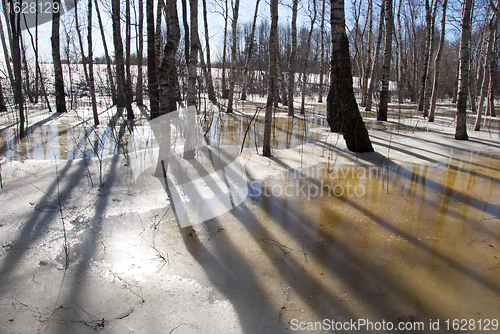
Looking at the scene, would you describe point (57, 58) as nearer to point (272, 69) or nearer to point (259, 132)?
point (259, 132)

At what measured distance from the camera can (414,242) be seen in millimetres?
3107

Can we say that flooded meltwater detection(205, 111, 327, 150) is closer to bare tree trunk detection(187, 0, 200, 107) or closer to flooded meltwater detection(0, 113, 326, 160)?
flooded meltwater detection(0, 113, 326, 160)

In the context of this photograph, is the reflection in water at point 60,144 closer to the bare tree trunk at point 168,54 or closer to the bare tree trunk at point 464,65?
the bare tree trunk at point 168,54

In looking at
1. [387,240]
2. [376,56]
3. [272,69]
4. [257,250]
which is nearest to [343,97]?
[272,69]

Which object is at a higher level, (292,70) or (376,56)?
(376,56)

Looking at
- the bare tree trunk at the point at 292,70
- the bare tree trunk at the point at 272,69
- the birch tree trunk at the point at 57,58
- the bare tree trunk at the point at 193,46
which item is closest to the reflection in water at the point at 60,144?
the bare tree trunk at the point at 193,46

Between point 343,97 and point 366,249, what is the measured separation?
413 centimetres

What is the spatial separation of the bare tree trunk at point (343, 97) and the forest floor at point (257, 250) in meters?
0.99

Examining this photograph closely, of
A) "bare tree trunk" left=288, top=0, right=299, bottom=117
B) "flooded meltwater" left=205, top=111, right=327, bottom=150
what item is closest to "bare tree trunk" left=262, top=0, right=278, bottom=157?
"flooded meltwater" left=205, top=111, right=327, bottom=150

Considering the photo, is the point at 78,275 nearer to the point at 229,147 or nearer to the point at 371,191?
the point at 371,191

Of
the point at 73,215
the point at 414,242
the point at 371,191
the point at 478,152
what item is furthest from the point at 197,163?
the point at 478,152

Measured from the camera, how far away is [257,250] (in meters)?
2.99

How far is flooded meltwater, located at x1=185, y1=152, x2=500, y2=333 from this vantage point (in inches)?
89.0

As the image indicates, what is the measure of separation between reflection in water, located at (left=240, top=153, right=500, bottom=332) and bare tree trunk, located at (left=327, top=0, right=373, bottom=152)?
4.51 feet
